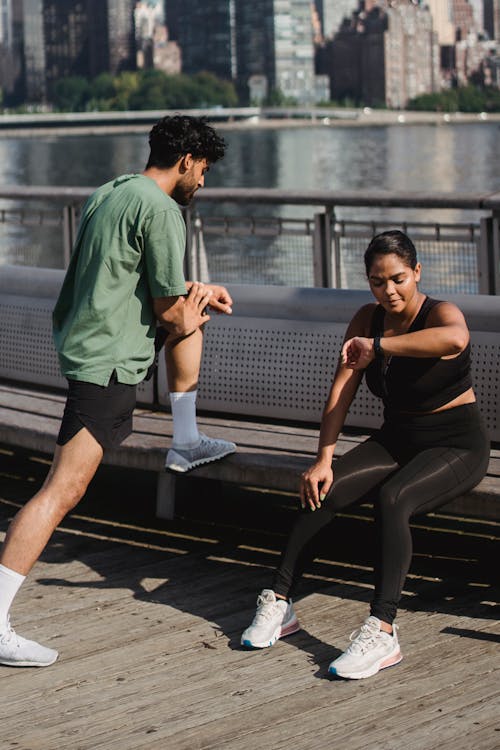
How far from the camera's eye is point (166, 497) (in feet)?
17.4

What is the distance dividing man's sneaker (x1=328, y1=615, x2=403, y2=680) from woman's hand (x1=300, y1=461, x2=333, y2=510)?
417 millimetres

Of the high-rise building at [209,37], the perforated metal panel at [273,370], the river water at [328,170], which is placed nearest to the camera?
the perforated metal panel at [273,370]

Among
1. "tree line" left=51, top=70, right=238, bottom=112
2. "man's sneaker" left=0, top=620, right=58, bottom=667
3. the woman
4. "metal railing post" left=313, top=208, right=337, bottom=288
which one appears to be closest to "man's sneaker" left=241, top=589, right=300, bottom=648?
the woman

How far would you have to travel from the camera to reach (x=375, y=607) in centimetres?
383

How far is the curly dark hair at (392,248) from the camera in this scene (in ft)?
13.2

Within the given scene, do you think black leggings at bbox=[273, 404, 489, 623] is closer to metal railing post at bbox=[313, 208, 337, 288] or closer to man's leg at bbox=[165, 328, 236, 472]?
man's leg at bbox=[165, 328, 236, 472]

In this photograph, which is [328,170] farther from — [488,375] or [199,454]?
[199,454]

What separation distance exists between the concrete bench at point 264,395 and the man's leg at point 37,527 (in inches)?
30.5

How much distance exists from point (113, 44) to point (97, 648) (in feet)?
641

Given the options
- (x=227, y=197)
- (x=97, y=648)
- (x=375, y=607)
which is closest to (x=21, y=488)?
(x=97, y=648)

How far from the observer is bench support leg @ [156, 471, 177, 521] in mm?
5266

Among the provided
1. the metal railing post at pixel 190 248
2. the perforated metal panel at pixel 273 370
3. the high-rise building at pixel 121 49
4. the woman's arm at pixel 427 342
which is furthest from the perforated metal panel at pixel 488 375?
the high-rise building at pixel 121 49

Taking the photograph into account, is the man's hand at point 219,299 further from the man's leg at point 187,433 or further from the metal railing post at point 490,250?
the metal railing post at point 490,250

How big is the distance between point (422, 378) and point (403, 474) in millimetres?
302
